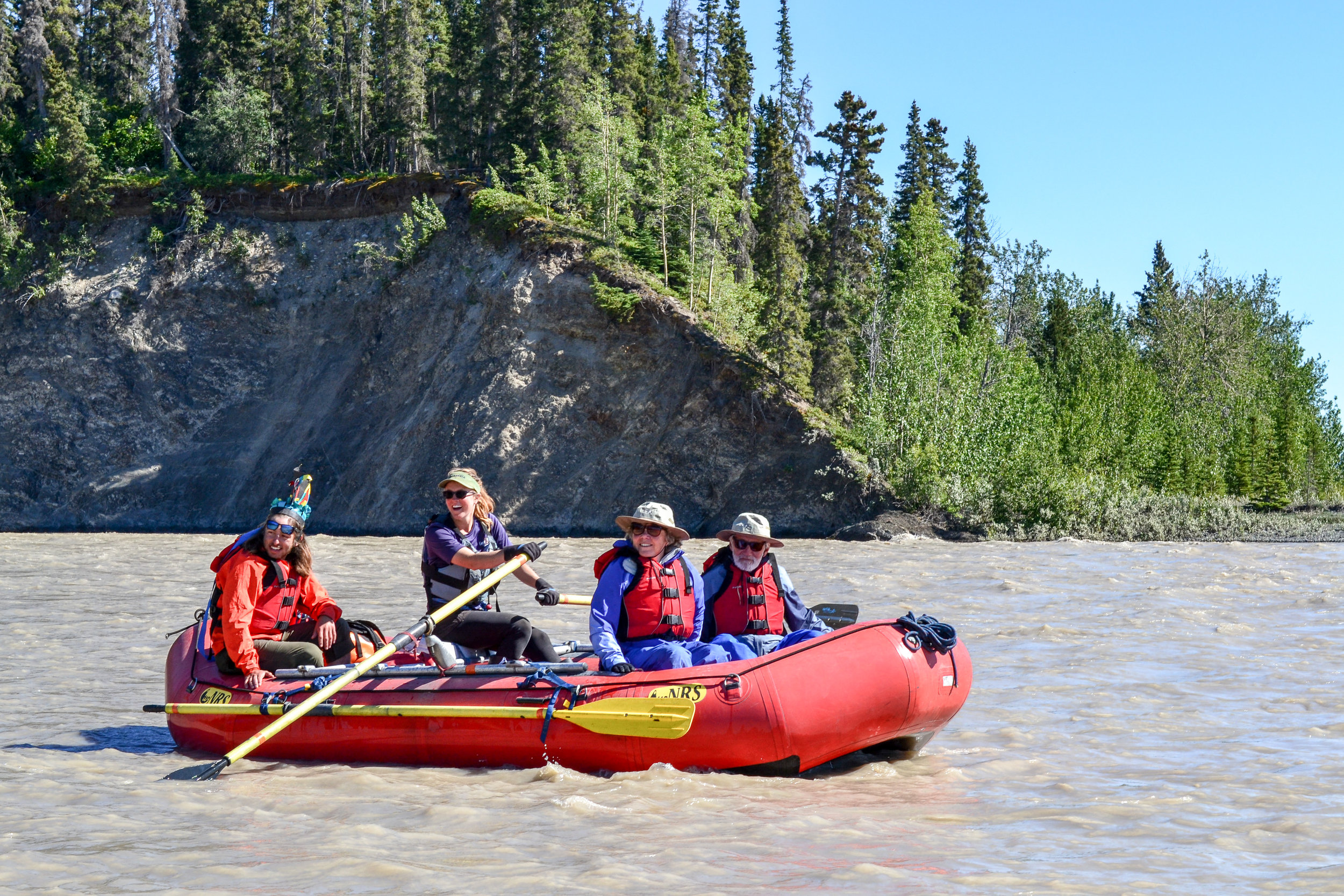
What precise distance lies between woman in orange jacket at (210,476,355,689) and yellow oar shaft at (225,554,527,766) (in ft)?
1.91

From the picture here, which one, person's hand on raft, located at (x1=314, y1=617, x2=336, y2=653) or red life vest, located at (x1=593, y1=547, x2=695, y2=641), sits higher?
red life vest, located at (x1=593, y1=547, x2=695, y2=641)

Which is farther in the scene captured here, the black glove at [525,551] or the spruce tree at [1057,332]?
the spruce tree at [1057,332]

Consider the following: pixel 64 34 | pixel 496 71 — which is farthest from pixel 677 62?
pixel 64 34

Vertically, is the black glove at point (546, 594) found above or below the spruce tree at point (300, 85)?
below

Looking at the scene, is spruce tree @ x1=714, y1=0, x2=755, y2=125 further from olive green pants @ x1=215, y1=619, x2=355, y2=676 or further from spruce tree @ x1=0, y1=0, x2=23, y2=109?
olive green pants @ x1=215, y1=619, x2=355, y2=676

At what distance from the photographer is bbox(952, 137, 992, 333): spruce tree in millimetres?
47906

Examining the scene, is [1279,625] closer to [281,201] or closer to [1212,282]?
[281,201]

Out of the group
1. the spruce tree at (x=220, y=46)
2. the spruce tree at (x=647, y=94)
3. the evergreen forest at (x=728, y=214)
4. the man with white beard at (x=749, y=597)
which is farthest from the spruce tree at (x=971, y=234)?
→ the man with white beard at (x=749, y=597)

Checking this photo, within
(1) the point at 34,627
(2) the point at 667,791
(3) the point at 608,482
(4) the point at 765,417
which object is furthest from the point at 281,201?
(2) the point at 667,791

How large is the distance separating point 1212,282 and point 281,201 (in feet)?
120

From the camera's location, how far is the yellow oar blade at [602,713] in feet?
23.7

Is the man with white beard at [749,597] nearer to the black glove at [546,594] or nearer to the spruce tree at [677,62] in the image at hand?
the black glove at [546,594]

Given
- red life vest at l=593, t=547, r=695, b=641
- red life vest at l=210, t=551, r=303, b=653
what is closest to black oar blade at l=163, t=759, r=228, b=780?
red life vest at l=210, t=551, r=303, b=653

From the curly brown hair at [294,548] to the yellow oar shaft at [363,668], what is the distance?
84 cm
